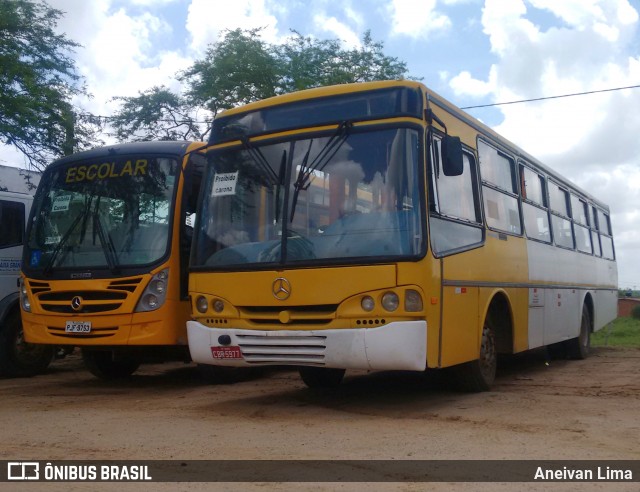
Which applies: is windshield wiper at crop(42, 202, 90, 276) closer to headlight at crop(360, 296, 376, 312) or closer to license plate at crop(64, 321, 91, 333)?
license plate at crop(64, 321, 91, 333)

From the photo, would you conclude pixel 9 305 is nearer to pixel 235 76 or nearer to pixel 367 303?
pixel 367 303

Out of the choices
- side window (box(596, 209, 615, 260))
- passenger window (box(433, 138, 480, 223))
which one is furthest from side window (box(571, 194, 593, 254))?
passenger window (box(433, 138, 480, 223))

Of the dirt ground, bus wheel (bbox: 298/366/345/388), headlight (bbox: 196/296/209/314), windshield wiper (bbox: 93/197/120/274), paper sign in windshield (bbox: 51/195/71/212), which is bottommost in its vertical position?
the dirt ground

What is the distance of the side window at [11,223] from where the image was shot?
11008mm

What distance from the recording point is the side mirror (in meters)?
7.33

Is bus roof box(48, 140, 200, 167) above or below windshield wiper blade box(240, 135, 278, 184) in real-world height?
above

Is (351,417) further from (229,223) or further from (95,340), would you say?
(95,340)

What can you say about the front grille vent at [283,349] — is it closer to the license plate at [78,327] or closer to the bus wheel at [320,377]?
the bus wheel at [320,377]

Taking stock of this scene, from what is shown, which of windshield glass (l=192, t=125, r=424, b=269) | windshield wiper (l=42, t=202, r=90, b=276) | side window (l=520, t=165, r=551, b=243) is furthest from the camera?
side window (l=520, t=165, r=551, b=243)

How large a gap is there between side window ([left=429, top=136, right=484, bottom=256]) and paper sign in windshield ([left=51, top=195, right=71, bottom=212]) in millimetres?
4926

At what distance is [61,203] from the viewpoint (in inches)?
390

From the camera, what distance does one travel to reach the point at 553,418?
7.01 meters

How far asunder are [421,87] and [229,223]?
2.34 meters

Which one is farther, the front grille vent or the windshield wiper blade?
the windshield wiper blade
